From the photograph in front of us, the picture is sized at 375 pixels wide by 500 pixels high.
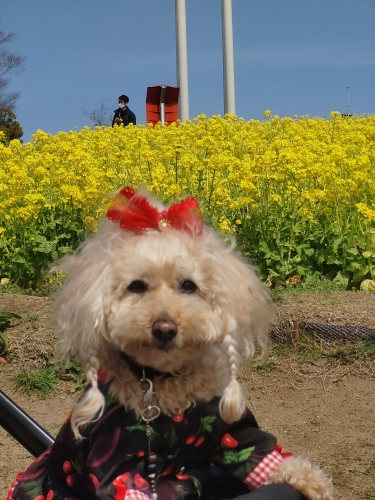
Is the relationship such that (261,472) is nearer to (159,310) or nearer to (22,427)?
(159,310)

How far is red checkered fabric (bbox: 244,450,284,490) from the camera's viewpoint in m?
1.87

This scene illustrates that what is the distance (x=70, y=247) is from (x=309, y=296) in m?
1.94

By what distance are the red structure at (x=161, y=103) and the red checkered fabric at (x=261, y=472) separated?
1241 cm

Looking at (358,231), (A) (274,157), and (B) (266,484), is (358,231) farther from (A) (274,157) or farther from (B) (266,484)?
(B) (266,484)

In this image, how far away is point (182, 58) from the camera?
12.3m

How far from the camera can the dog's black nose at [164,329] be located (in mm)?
1700

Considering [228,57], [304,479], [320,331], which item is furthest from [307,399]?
[228,57]

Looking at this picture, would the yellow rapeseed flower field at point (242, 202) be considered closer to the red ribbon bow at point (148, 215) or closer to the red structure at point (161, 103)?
the red ribbon bow at point (148, 215)

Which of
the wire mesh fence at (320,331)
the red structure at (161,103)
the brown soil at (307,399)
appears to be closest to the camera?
the brown soil at (307,399)

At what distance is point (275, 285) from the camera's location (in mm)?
5008

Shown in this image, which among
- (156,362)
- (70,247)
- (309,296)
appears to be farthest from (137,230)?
(70,247)

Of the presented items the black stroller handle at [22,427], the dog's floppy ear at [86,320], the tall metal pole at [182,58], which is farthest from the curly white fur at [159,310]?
the tall metal pole at [182,58]

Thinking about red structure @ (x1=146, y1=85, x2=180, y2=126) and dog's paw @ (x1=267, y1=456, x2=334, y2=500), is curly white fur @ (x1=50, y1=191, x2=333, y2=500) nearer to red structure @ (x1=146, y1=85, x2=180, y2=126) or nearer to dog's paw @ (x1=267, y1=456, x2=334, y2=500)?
dog's paw @ (x1=267, y1=456, x2=334, y2=500)

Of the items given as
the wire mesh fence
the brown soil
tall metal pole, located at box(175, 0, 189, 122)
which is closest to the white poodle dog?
the brown soil
